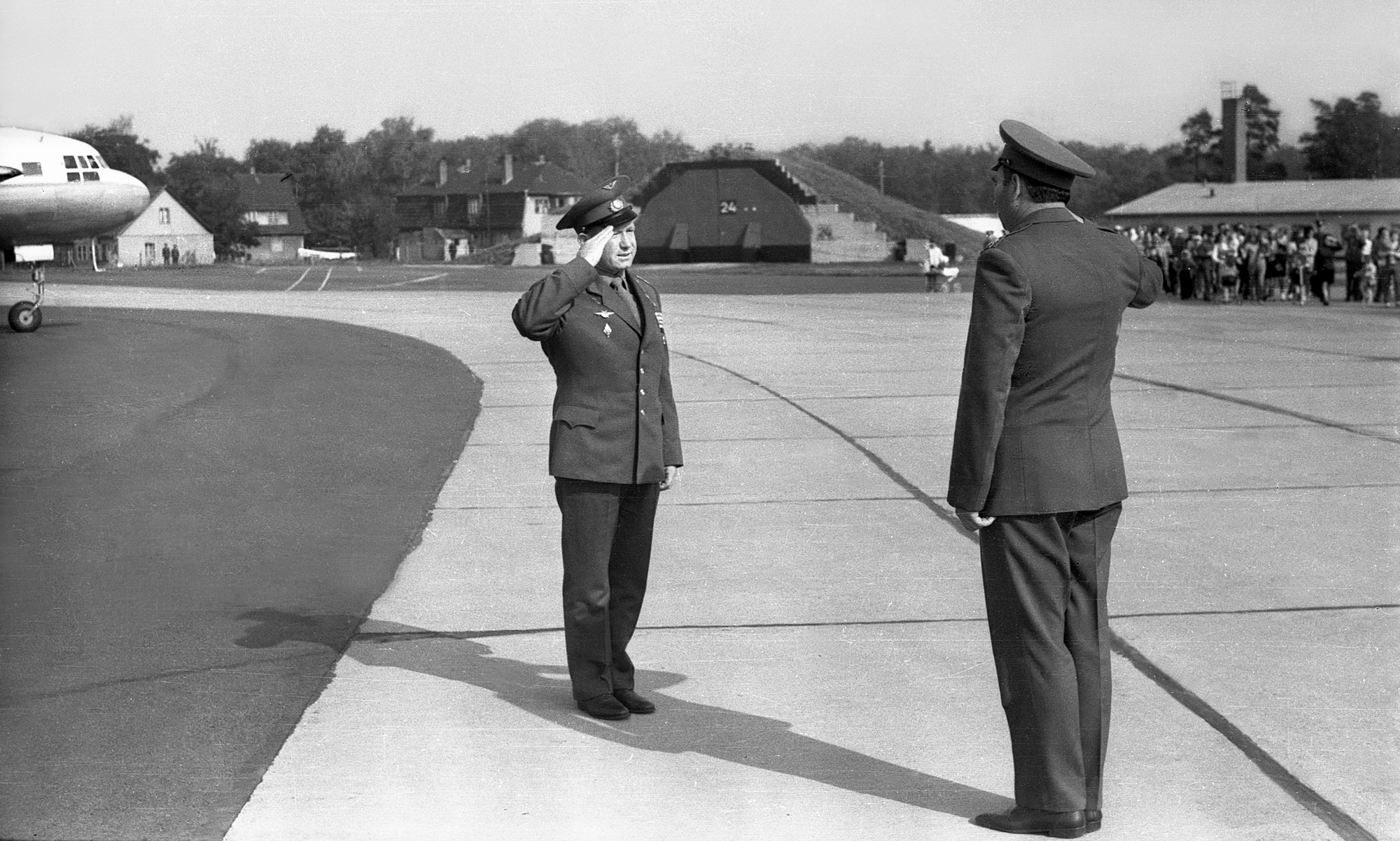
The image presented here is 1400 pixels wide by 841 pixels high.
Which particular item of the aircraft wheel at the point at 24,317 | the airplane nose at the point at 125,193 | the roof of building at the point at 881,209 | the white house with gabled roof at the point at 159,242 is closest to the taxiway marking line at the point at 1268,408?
the aircraft wheel at the point at 24,317

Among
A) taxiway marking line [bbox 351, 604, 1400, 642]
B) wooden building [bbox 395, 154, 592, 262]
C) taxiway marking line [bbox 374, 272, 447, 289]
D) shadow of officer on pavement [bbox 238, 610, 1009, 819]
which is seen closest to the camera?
shadow of officer on pavement [bbox 238, 610, 1009, 819]

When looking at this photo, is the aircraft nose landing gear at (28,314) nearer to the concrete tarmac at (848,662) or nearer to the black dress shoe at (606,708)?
the concrete tarmac at (848,662)

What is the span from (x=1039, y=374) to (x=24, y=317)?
26.5 m

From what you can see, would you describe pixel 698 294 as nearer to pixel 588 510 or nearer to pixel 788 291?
pixel 788 291

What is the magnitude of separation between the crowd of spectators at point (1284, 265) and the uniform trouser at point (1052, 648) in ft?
96.3

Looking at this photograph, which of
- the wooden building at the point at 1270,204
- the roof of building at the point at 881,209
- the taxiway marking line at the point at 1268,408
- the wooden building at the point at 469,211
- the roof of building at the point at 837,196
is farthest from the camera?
the roof of building at the point at 881,209

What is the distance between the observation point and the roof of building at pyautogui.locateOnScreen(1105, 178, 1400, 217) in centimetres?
8681

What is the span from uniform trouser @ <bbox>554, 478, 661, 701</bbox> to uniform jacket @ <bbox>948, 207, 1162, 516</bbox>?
1.57m

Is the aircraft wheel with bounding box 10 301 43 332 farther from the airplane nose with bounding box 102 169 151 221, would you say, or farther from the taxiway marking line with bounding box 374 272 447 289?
the taxiway marking line with bounding box 374 272 447 289

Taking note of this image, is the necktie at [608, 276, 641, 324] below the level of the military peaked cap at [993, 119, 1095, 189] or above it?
below

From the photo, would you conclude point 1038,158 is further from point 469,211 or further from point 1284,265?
point 469,211

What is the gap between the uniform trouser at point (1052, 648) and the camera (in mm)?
4426

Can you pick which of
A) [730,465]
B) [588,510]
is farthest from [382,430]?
[588,510]

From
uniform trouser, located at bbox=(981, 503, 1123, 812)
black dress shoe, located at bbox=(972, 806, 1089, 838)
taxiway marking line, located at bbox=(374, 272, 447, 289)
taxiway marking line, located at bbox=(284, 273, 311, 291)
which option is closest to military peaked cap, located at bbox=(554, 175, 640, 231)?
uniform trouser, located at bbox=(981, 503, 1123, 812)
